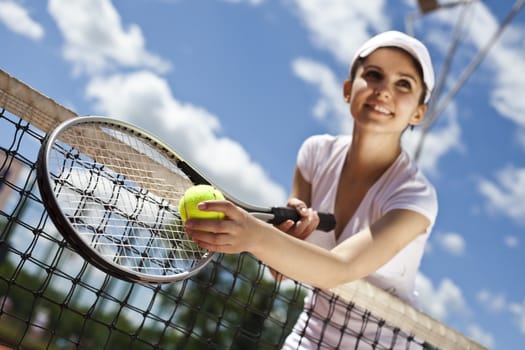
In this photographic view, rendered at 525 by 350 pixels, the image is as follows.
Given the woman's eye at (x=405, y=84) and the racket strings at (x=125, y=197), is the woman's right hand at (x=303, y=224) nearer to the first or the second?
the racket strings at (x=125, y=197)

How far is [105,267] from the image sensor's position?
172cm

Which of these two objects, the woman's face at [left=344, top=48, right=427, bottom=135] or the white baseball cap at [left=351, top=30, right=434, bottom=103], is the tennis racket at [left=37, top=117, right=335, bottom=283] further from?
the white baseball cap at [left=351, top=30, right=434, bottom=103]

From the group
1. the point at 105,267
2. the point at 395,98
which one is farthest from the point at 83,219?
the point at 395,98

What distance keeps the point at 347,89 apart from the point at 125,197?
108 cm

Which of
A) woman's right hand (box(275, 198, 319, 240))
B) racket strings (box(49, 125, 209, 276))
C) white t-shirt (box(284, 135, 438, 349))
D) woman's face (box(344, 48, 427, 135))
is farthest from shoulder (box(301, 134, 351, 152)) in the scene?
racket strings (box(49, 125, 209, 276))

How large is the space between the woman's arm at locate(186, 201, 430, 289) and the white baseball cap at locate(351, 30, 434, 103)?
1.96 ft

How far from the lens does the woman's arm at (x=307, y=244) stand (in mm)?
1624

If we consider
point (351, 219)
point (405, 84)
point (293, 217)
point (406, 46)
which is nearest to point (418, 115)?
point (405, 84)

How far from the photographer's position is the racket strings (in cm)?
194

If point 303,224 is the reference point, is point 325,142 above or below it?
above

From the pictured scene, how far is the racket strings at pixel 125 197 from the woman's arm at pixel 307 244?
0.24m

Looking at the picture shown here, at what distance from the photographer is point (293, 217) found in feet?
7.76

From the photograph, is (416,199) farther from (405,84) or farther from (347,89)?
(347,89)

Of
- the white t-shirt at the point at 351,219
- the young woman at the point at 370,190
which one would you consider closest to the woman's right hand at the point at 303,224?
the young woman at the point at 370,190
